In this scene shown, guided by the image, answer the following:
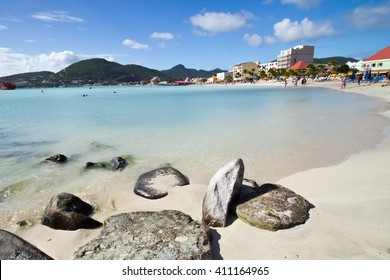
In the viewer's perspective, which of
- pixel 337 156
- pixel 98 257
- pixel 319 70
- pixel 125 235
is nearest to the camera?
pixel 98 257

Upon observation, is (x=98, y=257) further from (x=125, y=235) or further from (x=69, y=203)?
(x=69, y=203)

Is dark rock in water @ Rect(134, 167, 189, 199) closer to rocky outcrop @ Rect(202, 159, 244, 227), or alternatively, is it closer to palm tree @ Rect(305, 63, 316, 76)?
rocky outcrop @ Rect(202, 159, 244, 227)

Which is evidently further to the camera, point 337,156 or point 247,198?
point 337,156

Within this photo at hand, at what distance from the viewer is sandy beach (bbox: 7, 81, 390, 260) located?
316 cm

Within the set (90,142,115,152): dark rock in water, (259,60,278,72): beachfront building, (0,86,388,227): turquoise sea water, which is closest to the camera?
(0,86,388,227): turquoise sea water

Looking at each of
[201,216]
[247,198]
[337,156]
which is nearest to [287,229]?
[247,198]

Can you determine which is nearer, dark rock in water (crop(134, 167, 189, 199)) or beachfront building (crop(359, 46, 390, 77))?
dark rock in water (crop(134, 167, 189, 199))

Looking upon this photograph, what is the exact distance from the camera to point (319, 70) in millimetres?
82625

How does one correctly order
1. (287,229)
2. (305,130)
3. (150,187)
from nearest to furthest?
1. (287,229)
2. (150,187)
3. (305,130)

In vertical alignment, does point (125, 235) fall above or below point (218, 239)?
above

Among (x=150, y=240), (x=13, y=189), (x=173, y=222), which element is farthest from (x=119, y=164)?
(x=150, y=240)

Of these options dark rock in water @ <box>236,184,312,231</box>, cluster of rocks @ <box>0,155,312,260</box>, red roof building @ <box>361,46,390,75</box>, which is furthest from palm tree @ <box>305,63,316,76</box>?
dark rock in water @ <box>236,184,312,231</box>

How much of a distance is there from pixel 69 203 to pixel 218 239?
2.92m

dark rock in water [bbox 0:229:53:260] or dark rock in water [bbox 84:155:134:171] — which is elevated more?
dark rock in water [bbox 0:229:53:260]
